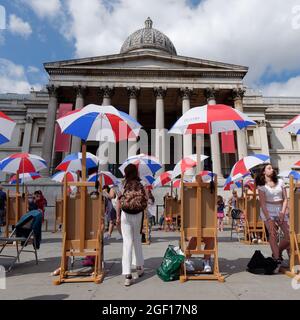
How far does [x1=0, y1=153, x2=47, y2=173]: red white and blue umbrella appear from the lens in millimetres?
10617

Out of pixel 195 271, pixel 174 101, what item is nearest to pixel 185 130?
pixel 195 271

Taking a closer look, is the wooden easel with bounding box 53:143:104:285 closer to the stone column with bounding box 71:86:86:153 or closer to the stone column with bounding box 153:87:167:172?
the stone column with bounding box 153:87:167:172

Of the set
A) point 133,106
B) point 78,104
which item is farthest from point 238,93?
point 78,104

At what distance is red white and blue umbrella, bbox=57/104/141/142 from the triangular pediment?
78.3ft

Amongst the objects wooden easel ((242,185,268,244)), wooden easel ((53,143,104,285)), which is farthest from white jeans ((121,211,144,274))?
wooden easel ((242,185,268,244))

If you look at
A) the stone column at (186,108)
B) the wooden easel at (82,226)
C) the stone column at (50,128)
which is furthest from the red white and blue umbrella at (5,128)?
the stone column at (50,128)

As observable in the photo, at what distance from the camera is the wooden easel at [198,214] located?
5395 millimetres

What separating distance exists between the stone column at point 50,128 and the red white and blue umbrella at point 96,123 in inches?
876

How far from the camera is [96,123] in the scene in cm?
580

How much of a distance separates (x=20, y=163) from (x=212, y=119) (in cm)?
798

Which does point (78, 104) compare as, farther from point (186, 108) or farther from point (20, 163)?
point (20, 163)

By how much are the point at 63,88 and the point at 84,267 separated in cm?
2519
